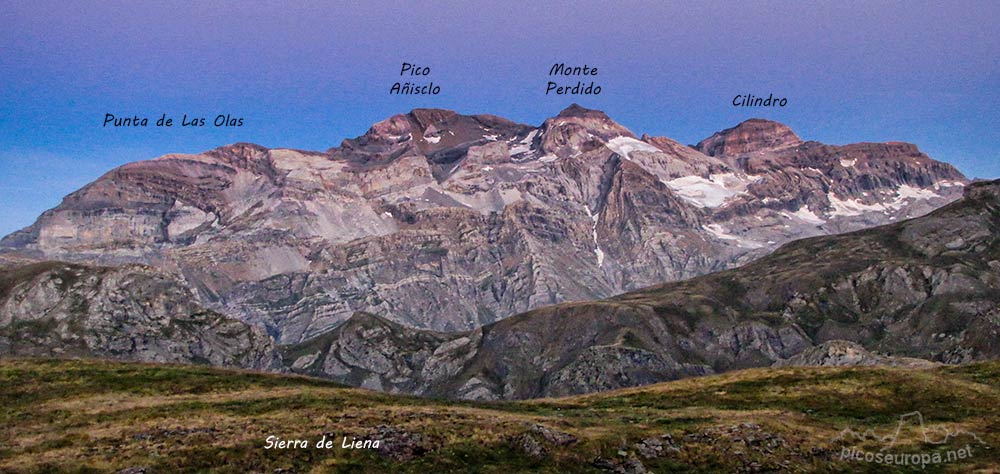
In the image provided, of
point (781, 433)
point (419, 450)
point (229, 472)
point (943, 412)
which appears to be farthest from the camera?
point (943, 412)

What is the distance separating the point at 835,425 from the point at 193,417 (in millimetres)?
52707

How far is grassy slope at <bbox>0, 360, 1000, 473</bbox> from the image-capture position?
196 ft

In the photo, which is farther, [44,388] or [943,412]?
[44,388]

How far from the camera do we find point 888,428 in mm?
70000

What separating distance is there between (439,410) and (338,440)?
44.3 feet

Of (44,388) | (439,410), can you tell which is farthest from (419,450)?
(44,388)

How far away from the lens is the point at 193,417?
224 ft

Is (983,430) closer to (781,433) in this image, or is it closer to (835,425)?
(835,425)

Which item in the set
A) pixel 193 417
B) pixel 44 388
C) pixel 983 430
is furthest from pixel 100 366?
pixel 983 430

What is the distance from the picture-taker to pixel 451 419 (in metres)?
68.6

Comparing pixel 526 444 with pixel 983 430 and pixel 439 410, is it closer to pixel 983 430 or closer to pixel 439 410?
pixel 439 410

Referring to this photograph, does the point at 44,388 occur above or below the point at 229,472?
above

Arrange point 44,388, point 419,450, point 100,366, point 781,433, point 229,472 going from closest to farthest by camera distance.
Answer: point 229,472
point 419,450
point 781,433
point 44,388
point 100,366

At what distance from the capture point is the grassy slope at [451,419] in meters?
59.7
